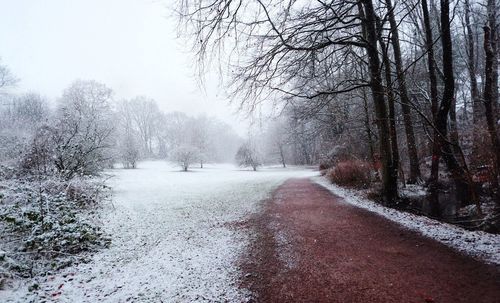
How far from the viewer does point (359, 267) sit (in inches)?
154

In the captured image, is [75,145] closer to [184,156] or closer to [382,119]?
[382,119]

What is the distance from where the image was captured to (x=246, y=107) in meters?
6.71

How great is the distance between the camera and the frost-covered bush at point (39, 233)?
15.3 feet

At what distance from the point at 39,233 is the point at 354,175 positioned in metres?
11.6

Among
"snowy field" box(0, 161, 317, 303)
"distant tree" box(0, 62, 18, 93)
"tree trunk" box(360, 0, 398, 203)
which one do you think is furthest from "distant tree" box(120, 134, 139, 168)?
"tree trunk" box(360, 0, 398, 203)

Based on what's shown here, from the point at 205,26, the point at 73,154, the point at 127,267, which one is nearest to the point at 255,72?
the point at 205,26

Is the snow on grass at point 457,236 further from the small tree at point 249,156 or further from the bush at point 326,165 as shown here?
the small tree at point 249,156

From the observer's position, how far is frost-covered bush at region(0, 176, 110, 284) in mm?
4648

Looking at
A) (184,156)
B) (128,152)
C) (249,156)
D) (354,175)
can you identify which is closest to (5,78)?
(128,152)

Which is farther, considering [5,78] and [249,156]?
[249,156]

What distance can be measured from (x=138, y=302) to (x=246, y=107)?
4.75 meters

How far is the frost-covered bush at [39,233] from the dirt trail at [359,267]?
3.70m

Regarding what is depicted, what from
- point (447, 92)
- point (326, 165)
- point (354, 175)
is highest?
point (447, 92)

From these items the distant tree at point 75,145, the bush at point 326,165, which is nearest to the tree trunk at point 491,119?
the distant tree at point 75,145
